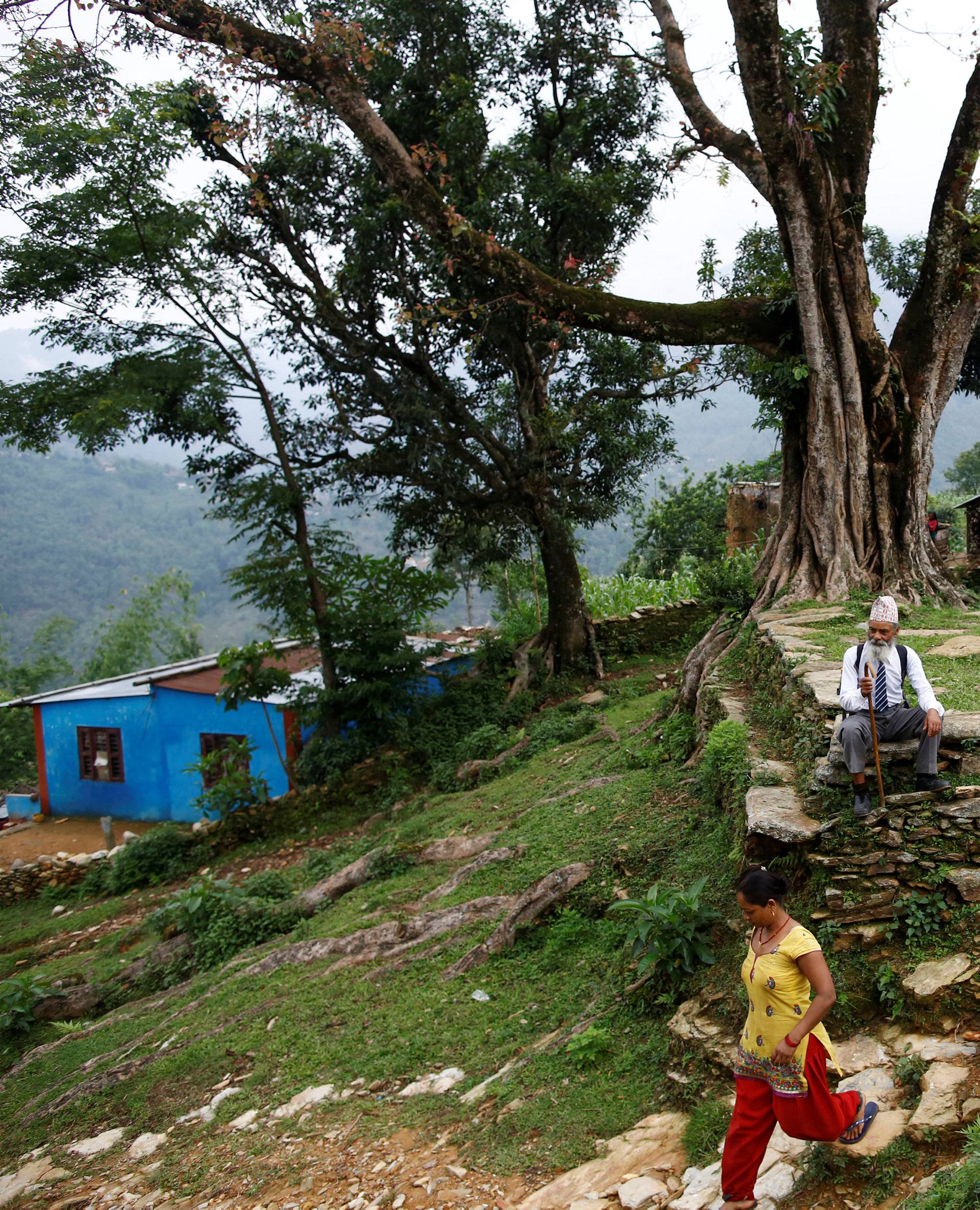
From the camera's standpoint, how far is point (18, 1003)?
27.2ft

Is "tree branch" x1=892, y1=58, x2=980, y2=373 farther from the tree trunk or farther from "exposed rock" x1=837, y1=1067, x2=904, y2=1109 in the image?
"exposed rock" x1=837, y1=1067, x2=904, y2=1109

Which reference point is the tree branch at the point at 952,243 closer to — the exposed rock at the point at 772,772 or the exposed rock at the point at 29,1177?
the exposed rock at the point at 772,772

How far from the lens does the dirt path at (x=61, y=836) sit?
56.5ft

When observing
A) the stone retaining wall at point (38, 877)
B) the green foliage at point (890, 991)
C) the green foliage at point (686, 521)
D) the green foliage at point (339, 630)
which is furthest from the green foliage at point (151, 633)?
the green foliage at point (890, 991)

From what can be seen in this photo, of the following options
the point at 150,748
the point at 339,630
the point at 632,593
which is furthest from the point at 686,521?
the point at 150,748

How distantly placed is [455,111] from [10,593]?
7168cm

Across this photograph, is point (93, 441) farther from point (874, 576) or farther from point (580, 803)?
point (874, 576)

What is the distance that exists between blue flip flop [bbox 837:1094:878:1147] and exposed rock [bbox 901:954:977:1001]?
0.59 meters

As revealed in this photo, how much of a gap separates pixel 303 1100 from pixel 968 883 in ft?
12.3

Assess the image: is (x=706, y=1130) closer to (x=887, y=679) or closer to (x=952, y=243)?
(x=887, y=679)

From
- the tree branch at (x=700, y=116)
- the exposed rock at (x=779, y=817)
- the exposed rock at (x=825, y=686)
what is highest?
the tree branch at (x=700, y=116)

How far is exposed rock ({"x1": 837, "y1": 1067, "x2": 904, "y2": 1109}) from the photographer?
3188mm

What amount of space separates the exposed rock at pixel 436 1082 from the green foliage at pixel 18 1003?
17.2ft

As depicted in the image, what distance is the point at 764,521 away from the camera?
1989cm
